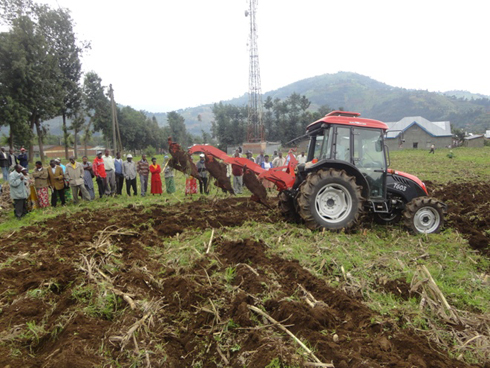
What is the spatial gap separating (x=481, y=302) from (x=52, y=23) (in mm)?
35621

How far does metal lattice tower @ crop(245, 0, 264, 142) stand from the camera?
43.7 metres

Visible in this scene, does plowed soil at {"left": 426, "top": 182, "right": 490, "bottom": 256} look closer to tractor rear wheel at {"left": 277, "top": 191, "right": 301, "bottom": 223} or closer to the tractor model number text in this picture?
the tractor model number text

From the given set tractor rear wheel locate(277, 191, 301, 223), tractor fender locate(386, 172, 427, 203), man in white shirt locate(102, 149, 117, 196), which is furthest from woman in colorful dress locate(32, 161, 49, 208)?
tractor fender locate(386, 172, 427, 203)

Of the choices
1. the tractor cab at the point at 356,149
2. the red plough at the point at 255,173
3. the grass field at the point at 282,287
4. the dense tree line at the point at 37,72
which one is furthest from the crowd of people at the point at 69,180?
the dense tree line at the point at 37,72

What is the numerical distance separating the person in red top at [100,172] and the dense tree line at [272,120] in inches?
2030

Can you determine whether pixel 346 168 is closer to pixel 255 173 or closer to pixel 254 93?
pixel 255 173

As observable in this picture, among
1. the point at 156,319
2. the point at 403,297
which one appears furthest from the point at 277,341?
the point at 403,297

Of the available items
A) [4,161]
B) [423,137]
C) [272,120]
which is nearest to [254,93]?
[272,120]

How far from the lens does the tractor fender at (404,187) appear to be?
6391mm

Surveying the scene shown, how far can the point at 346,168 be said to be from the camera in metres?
5.92

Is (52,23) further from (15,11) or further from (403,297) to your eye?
(403,297)

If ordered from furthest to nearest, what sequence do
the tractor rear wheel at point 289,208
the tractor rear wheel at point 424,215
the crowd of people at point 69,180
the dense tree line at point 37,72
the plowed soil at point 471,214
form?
the dense tree line at point 37,72 → the crowd of people at point 69,180 → the tractor rear wheel at point 289,208 → the tractor rear wheel at point 424,215 → the plowed soil at point 471,214

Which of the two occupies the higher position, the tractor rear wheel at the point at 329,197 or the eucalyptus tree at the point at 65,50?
the eucalyptus tree at the point at 65,50

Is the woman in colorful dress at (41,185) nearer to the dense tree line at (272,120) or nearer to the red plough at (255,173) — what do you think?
the red plough at (255,173)
